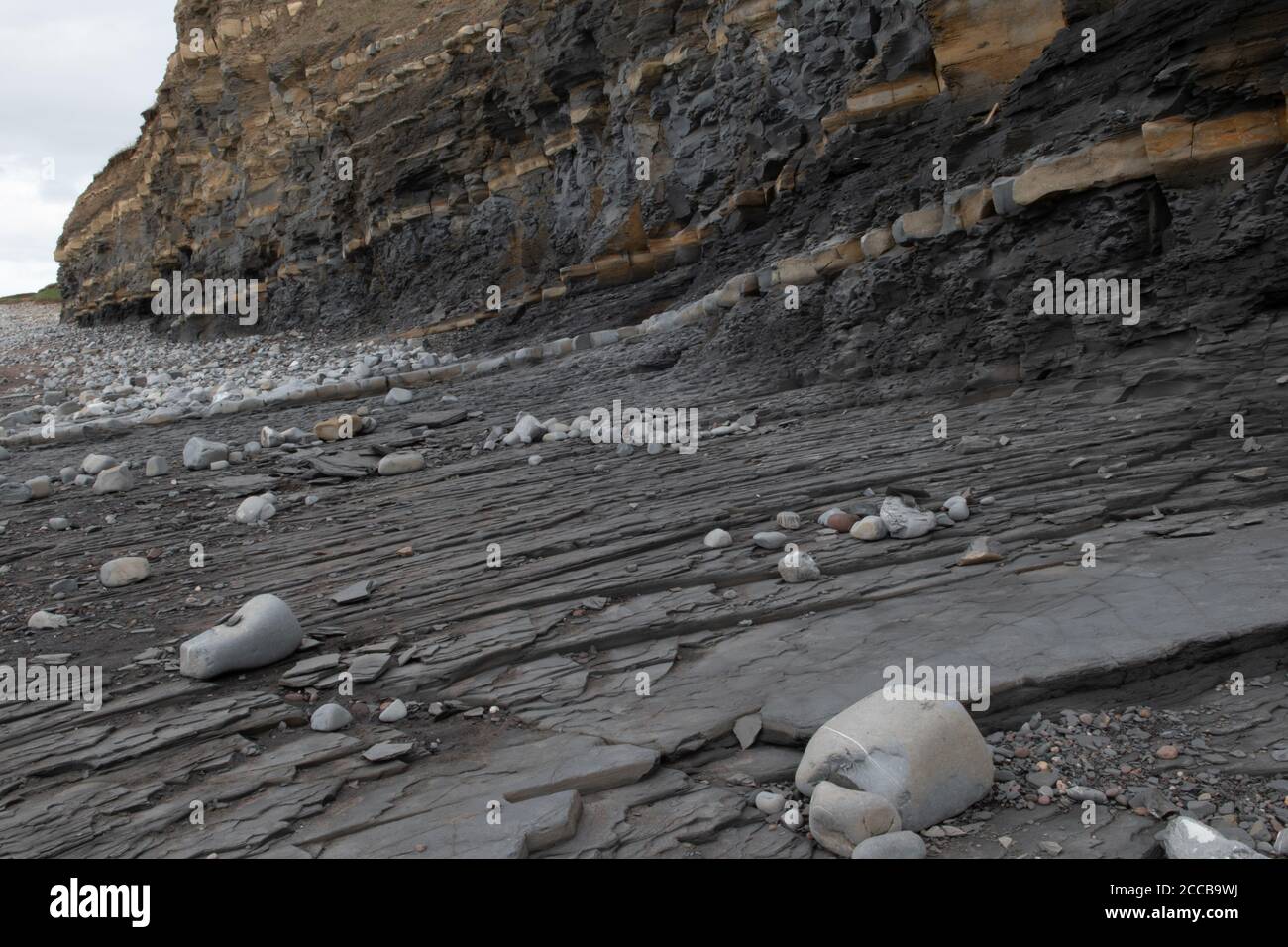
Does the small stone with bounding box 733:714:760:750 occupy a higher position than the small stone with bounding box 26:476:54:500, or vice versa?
the small stone with bounding box 26:476:54:500

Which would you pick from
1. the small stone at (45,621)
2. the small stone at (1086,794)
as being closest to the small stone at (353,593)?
the small stone at (45,621)

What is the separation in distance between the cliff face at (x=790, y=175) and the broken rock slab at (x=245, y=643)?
596 centimetres

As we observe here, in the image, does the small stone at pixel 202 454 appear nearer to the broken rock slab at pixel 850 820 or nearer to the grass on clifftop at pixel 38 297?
the broken rock slab at pixel 850 820

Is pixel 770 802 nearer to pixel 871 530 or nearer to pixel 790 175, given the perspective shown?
pixel 871 530

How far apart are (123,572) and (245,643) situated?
7.79 ft

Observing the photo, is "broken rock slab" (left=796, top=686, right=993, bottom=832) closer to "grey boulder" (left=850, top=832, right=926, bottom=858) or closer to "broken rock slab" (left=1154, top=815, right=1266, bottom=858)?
"grey boulder" (left=850, top=832, right=926, bottom=858)

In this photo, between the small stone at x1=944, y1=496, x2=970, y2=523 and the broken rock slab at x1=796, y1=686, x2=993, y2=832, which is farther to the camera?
the small stone at x1=944, y1=496, x2=970, y2=523

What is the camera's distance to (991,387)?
7.81 meters

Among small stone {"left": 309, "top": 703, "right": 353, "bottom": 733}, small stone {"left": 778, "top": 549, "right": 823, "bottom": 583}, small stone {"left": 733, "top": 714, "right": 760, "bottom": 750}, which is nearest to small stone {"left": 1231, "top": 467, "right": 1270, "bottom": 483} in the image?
small stone {"left": 778, "top": 549, "right": 823, "bottom": 583}

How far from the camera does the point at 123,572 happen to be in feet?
20.9

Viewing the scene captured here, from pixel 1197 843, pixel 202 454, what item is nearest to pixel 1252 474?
pixel 1197 843

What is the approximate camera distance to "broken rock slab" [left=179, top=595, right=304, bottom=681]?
15.0 feet

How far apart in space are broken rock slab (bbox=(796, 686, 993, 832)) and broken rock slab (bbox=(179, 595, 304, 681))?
2.93 meters

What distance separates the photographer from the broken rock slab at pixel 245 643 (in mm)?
4582
